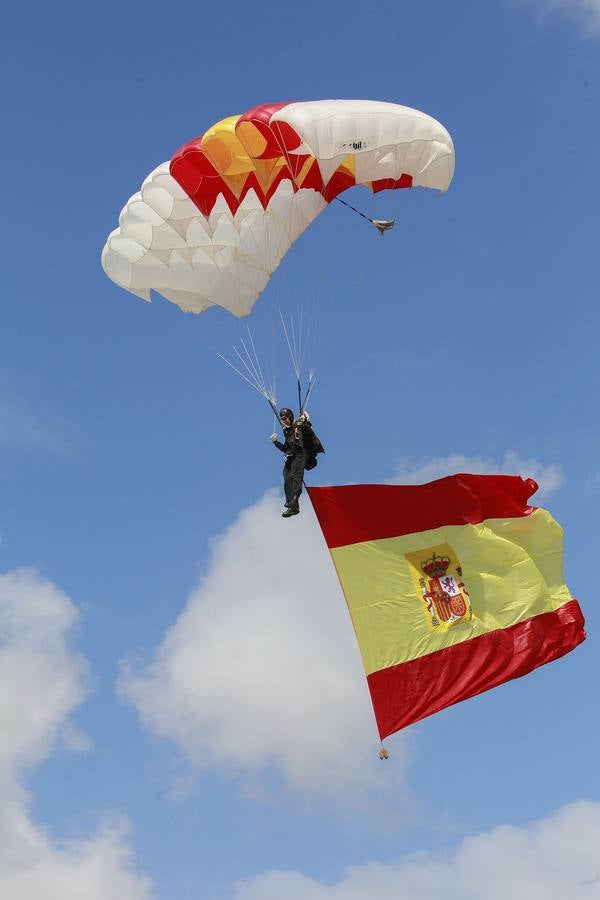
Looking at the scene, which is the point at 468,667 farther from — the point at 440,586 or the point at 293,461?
the point at 293,461

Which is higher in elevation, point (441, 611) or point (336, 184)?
point (336, 184)

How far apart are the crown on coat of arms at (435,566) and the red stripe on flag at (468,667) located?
0.99 metres

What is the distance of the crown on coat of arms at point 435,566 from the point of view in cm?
1536

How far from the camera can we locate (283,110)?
1425cm

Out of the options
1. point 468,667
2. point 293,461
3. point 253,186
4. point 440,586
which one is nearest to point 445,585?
point 440,586

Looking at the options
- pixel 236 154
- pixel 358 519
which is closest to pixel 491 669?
pixel 358 519

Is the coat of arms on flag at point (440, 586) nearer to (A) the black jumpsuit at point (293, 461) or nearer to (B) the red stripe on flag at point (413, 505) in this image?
(B) the red stripe on flag at point (413, 505)

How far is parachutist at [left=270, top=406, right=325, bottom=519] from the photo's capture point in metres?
14.4

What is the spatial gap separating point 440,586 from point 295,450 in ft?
8.92

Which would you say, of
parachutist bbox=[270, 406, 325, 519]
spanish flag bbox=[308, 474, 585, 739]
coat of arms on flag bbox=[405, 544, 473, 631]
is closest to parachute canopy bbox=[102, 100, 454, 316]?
parachutist bbox=[270, 406, 325, 519]

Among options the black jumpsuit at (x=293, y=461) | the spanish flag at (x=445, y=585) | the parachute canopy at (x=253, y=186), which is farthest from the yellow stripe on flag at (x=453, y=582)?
the parachute canopy at (x=253, y=186)

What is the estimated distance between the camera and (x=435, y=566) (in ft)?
50.6

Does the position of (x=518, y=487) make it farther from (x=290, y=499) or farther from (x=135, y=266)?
(x=135, y=266)

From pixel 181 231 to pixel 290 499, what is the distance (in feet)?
12.8
